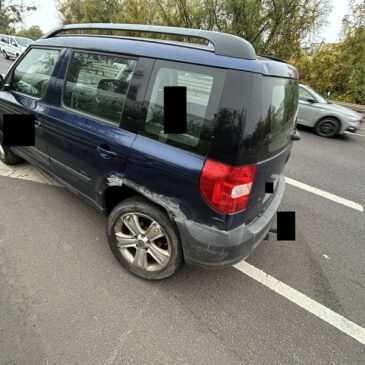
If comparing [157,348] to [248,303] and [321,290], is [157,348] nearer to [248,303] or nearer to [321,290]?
[248,303]

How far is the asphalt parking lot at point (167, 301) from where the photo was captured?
172 cm

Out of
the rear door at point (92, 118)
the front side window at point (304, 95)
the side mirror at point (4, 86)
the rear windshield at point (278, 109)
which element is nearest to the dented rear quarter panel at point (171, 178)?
the rear door at point (92, 118)

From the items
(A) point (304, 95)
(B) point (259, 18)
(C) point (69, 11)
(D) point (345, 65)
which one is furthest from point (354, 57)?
(C) point (69, 11)

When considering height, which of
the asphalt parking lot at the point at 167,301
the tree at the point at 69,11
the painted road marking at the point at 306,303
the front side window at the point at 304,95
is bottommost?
the asphalt parking lot at the point at 167,301

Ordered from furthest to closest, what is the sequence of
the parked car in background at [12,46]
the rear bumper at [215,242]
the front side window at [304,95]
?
the parked car in background at [12,46], the front side window at [304,95], the rear bumper at [215,242]

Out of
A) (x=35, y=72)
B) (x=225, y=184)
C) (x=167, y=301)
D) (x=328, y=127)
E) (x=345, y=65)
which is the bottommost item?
(x=167, y=301)

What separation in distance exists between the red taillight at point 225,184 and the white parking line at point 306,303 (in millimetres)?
924

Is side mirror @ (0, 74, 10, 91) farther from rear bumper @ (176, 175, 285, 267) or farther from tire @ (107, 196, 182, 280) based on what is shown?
rear bumper @ (176, 175, 285, 267)

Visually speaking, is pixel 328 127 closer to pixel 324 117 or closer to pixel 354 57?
pixel 324 117

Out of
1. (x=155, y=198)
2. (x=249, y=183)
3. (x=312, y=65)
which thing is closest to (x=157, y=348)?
(x=155, y=198)

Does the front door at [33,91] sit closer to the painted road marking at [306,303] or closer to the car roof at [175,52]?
the car roof at [175,52]

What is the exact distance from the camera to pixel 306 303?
82.4 inches

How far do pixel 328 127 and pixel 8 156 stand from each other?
277 inches

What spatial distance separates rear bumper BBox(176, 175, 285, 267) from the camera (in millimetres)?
1748
